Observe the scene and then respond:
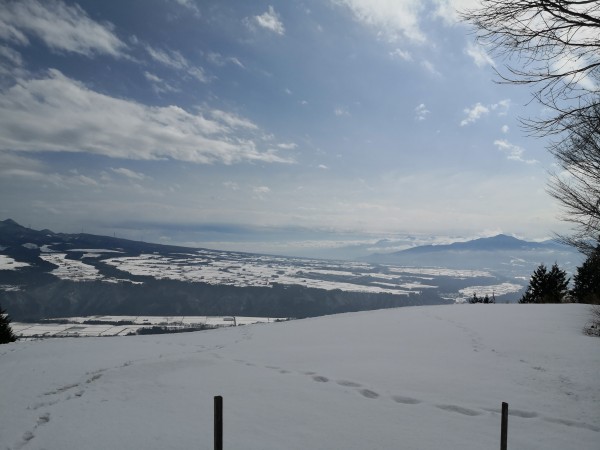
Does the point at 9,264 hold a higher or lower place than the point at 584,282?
lower

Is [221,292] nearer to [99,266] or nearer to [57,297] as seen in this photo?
[57,297]

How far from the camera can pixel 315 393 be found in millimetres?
5746

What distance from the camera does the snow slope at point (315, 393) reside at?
4.18 metres

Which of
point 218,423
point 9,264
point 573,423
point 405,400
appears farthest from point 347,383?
point 9,264

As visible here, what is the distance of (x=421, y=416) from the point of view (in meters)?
4.80

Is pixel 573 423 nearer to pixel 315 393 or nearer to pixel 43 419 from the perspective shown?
pixel 315 393

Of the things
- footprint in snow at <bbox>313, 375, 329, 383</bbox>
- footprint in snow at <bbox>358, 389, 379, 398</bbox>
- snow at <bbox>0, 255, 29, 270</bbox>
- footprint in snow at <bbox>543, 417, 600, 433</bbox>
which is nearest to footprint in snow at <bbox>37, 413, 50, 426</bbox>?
footprint in snow at <bbox>313, 375, 329, 383</bbox>

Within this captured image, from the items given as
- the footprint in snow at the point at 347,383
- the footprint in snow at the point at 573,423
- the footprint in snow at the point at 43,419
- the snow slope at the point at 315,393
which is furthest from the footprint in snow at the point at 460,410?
the footprint in snow at the point at 43,419

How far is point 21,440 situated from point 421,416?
5319 millimetres

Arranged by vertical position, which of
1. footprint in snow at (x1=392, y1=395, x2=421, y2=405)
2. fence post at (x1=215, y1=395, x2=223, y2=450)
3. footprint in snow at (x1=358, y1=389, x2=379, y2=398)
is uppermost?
fence post at (x1=215, y1=395, x2=223, y2=450)

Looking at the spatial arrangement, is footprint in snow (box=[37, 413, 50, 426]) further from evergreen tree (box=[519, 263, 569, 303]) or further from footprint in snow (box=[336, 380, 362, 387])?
evergreen tree (box=[519, 263, 569, 303])

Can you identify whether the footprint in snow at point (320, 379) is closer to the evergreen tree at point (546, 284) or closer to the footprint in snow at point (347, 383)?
the footprint in snow at point (347, 383)

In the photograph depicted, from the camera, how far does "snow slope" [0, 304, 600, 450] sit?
418 centimetres

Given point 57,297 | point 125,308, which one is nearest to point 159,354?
point 125,308
